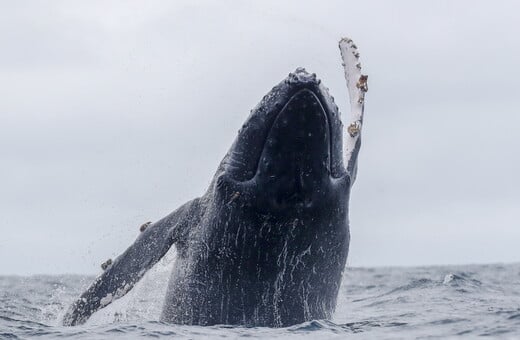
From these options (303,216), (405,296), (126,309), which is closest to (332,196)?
(303,216)

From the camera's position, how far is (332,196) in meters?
13.2

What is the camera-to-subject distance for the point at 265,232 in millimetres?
13016

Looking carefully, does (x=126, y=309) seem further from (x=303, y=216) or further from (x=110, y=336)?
(x=303, y=216)

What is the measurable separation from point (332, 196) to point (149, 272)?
9.79 feet

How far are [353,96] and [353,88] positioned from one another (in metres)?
0.12

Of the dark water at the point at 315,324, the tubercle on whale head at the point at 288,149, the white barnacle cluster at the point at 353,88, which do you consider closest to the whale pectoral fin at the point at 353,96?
the white barnacle cluster at the point at 353,88

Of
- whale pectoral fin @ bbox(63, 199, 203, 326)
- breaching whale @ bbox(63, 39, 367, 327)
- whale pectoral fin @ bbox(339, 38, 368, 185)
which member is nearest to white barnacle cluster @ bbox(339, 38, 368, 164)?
whale pectoral fin @ bbox(339, 38, 368, 185)

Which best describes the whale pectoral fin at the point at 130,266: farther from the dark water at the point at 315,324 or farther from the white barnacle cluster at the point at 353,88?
the white barnacle cluster at the point at 353,88

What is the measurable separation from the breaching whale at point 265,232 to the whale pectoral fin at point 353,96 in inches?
4.5

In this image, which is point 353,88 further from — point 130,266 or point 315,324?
point 130,266

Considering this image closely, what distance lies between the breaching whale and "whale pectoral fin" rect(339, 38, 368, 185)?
12 centimetres

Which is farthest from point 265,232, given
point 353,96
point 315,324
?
point 353,96

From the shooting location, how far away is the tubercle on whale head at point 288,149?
12.6m

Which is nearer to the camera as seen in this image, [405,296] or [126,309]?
[126,309]
